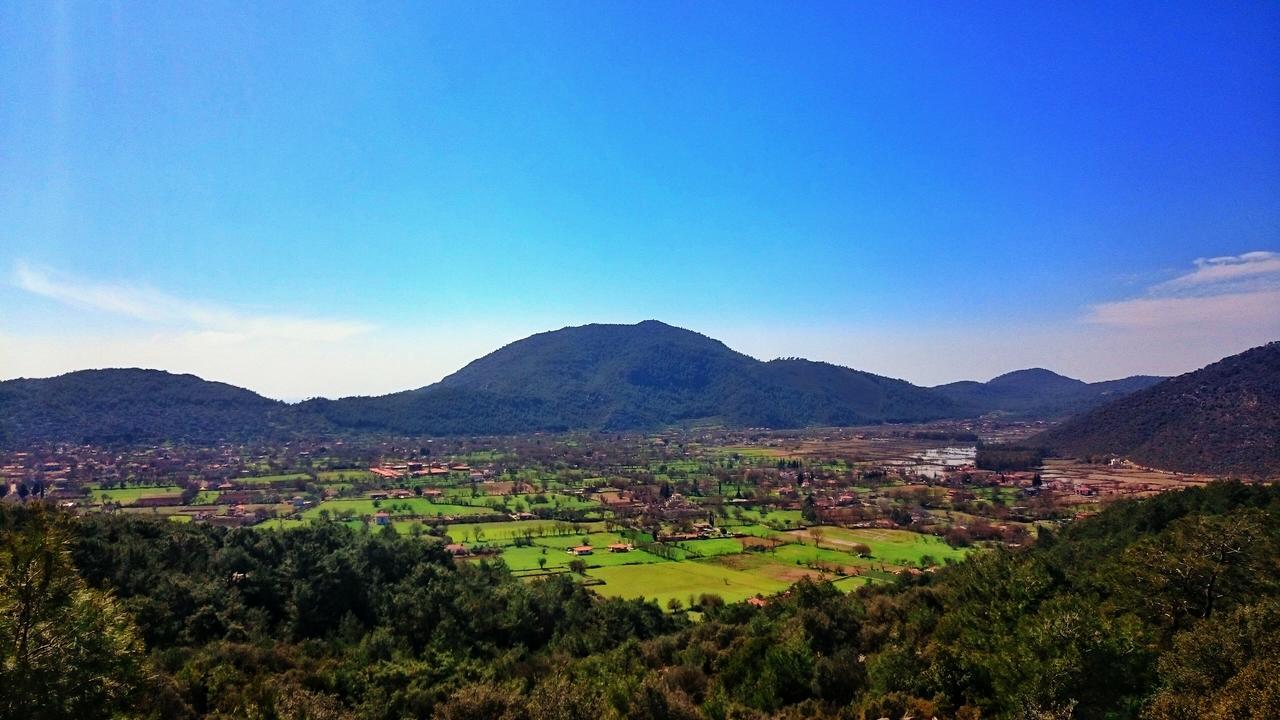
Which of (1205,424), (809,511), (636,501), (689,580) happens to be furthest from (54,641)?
(1205,424)

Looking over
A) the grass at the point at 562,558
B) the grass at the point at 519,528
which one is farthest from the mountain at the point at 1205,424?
the grass at the point at 519,528

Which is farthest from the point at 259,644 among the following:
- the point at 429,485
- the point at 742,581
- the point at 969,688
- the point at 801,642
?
the point at 429,485

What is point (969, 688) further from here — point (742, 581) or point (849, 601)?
point (742, 581)

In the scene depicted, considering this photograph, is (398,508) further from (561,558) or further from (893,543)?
(893,543)

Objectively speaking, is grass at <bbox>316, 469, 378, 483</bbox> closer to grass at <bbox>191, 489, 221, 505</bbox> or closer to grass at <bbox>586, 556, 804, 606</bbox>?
grass at <bbox>191, 489, 221, 505</bbox>

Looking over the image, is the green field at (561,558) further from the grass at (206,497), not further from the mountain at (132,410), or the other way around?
the mountain at (132,410)

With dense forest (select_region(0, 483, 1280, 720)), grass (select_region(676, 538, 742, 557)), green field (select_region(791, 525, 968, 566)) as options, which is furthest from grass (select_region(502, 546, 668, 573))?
green field (select_region(791, 525, 968, 566))
